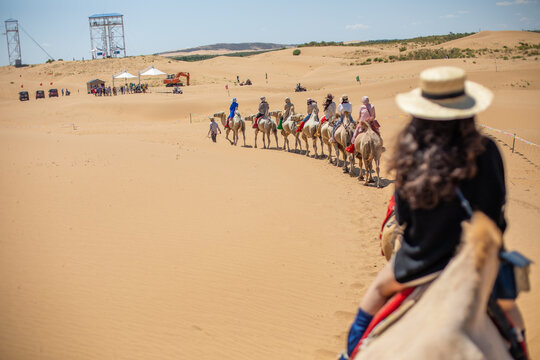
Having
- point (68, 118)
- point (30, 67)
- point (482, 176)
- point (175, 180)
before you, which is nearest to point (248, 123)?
point (68, 118)

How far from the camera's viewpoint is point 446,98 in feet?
8.76

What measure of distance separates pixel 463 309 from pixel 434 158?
773 millimetres

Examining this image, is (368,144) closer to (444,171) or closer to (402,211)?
(402,211)

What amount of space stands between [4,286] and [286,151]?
15.3 m

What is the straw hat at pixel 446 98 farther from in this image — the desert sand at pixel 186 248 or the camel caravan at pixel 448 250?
the desert sand at pixel 186 248

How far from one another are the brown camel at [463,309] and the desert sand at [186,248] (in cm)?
94

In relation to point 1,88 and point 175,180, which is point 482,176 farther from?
point 1,88

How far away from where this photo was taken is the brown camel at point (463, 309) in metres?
2.21

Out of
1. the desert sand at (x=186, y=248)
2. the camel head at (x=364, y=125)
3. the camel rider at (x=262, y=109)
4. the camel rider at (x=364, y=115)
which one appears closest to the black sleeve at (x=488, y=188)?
the desert sand at (x=186, y=248)

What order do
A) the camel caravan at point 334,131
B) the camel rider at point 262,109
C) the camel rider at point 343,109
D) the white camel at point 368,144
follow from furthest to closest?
the camel rider at point 262,109, the camel rider at point 343,109, the camel caravan at point 334,131, the white camel at point 368,144

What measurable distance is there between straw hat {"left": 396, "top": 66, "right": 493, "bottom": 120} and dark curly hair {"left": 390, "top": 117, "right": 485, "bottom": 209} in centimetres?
8

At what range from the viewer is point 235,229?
31.2 feet

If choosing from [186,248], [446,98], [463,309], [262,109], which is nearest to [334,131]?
[262,109]

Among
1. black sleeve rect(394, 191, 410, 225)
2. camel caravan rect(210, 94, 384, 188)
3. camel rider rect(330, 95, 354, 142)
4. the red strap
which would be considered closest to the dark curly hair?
black sleeve rect(394, 191, 410, 225)
